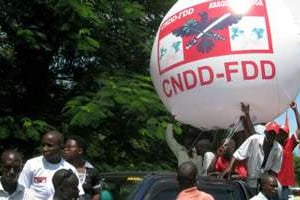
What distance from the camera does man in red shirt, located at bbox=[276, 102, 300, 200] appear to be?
6510 mm

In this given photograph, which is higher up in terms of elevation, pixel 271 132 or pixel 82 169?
pixel 271 132

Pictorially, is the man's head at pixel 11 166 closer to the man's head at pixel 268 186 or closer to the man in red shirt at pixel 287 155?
the man's head at pixel 268 186

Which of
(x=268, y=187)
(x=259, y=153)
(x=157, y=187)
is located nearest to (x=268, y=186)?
(x=268, y=187)

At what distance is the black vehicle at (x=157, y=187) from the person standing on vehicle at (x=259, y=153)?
496 mm

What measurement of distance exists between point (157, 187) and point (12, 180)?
1.13 metres

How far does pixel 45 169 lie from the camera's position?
226 inches

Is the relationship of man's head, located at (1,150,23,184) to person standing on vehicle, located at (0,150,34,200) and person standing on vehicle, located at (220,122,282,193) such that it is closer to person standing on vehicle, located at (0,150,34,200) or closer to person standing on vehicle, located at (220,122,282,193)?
person standing on vehicle, located at (0,150,34,200)

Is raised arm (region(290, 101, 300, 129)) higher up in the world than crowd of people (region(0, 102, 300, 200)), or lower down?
higher up

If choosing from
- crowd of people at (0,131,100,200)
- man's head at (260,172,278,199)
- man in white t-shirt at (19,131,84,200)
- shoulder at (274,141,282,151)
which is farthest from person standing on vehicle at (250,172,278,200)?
man in white t-shirt at (19,131,84,200)

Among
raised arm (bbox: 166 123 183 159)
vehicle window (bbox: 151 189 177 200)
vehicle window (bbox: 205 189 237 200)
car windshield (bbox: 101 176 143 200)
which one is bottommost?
vehicle window (bbox: 205 189 237 200)

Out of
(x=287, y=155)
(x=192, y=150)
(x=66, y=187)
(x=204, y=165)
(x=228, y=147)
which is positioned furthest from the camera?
(x=192, y=150)

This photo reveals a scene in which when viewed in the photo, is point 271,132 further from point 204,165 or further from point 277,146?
point 204,165

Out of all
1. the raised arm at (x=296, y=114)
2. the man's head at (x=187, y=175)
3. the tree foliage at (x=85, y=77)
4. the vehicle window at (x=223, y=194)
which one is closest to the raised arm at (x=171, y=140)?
the tree foliage at (x=85, y=77)

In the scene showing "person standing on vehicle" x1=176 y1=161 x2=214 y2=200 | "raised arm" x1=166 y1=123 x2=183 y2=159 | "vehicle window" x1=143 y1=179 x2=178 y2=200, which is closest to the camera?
"person standing on vehicle" x1=176 y1=161 x2=214 y2=200
